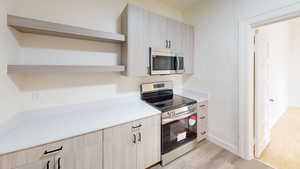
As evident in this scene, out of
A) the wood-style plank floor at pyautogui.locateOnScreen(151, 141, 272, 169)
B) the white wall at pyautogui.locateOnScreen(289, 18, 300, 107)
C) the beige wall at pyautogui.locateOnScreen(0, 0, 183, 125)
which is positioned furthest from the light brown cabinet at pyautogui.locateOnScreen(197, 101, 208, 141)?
the white wall at pyautogui.locateOnScreen(289, 18, 300, 107)

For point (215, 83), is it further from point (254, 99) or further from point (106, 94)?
point (106, 94)

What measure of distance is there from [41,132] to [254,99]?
9.04 ft

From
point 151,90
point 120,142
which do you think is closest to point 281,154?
point 151,90

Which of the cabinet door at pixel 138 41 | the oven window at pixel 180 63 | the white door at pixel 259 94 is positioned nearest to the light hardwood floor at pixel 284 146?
the white door at pixel 259 94

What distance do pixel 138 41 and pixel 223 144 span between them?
228cm

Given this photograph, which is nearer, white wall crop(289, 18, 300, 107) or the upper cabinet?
the upper cabinet

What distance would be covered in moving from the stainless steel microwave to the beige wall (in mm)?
543

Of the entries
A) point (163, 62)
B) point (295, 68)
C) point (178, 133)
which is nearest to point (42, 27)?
point (163, 62)

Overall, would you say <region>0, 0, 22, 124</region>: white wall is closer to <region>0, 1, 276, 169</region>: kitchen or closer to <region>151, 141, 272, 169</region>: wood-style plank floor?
<region>0, 1, 276, 169</region>: kitchen

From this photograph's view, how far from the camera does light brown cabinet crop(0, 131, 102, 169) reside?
920 mm

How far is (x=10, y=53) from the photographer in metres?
1.19

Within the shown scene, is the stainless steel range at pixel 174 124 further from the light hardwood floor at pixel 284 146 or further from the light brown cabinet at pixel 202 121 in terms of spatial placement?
the light hardwood floor at pixel 284 146

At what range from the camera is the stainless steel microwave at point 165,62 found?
1.91 m

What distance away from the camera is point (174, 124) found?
186cm
